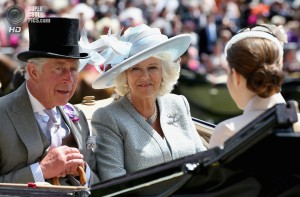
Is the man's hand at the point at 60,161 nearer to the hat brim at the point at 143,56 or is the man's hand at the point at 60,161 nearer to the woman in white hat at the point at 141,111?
the woman in white hat at the point at 141,111

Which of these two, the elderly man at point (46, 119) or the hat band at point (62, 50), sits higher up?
the hat band at point (62, 50)

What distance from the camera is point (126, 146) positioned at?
183 inches

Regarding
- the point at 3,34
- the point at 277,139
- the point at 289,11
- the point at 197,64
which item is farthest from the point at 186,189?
the point at 289,11

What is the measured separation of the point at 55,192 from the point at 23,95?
666 millimetres

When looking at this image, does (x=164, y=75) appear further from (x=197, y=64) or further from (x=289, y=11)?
(x=289, y=11)

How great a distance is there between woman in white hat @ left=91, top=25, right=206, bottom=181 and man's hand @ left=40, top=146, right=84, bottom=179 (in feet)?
1.00

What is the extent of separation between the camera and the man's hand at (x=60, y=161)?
426cm

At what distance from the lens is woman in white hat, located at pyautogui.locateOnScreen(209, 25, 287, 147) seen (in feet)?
12.1

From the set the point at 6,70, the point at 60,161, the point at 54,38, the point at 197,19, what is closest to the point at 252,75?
the point at 60,161

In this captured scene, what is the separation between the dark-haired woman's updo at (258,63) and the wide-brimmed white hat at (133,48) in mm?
987

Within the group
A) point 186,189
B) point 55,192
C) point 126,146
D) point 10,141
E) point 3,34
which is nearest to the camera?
point 186,189

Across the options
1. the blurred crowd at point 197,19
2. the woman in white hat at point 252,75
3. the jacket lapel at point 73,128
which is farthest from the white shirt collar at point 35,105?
the blurred crowd at point 197,19

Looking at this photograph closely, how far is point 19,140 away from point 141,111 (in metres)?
0.77

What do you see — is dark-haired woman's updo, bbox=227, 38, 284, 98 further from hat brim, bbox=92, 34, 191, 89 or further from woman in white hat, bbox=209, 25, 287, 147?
hat brim, bbox=92, 34, 191, 89
